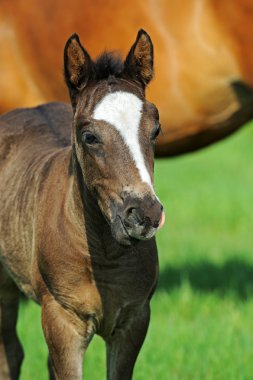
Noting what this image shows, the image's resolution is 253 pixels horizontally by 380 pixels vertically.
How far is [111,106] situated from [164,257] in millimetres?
4798

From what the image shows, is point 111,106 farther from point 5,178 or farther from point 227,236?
point 227,236

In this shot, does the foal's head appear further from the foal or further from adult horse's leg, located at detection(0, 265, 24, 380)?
adult horse's leg, located at detection(0, 265, 24, 380)

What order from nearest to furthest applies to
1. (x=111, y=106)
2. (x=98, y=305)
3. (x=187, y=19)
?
(x=111, y=106)
(x=98, y=305)
(x=187, y=19)

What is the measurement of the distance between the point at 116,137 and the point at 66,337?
2.98 feet

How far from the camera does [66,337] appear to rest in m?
4.16

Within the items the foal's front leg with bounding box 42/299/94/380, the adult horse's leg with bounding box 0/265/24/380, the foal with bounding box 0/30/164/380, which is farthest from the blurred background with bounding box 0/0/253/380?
the foal's front leg with bounding box 42/299/94/380

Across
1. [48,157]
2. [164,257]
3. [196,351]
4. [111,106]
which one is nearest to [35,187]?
[48,157]

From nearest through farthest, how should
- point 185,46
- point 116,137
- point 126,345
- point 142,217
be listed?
1. point 142,217
2. point 116,137
3. point 126,345
4. point 185,46

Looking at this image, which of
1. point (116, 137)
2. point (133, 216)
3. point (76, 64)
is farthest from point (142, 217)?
→ point (76, 64)

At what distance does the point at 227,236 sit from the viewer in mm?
9875

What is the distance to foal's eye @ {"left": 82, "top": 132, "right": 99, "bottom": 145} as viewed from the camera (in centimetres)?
377

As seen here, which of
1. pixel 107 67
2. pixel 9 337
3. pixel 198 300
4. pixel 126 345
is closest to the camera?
pixel 107 67

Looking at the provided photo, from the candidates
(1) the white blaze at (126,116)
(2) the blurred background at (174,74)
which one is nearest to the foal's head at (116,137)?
(1) the white blaze at (126,116)

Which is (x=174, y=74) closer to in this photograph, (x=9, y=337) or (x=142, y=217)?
(x=9, y=337)
